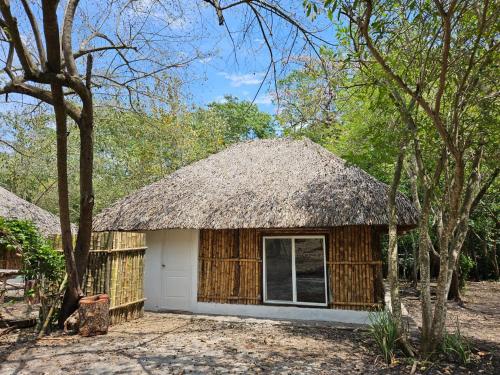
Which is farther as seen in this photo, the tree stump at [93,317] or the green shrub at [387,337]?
the tree stump at [93,317]

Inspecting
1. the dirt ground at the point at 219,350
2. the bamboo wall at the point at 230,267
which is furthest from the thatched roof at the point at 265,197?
the dirt ground at the point at 219,350

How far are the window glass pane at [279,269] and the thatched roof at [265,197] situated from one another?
948mm

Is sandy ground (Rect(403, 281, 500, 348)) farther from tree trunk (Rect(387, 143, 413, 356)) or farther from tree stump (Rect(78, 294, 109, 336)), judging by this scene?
tree stump (Rect(78, 294, 109, 336))

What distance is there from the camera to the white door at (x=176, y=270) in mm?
9000

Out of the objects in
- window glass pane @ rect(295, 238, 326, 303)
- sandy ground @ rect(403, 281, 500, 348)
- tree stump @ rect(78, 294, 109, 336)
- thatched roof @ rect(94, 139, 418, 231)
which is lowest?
sandy ground @ rect(403, 281, 500, 348)

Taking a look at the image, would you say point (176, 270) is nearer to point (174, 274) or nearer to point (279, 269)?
point (174, 274)

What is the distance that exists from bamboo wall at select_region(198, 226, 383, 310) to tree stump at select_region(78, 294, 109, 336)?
281cm

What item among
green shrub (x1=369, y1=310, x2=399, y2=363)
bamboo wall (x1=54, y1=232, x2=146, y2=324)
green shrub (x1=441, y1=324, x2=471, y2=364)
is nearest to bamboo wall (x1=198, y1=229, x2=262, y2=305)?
bamboo wall (x1=54, y1=232, x2=146, y2=324)

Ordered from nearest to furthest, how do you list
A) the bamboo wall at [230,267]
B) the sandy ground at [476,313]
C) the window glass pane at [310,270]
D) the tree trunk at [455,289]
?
the sandy ground at [476,313] < the window glass pane at [310,270] < the bamboo wall at [230,267] < the tree trunk at [455,289]

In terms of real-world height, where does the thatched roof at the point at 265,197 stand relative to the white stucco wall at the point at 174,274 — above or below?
above

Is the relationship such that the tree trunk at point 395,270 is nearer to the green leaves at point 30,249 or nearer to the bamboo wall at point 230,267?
the bamboo wall at point 230,267

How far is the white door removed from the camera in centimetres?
900

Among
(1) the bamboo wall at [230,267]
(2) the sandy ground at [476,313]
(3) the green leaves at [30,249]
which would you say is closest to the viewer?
(3) the green leaves at [30,249]

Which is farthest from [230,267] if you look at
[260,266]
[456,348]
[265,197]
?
[456,348]
